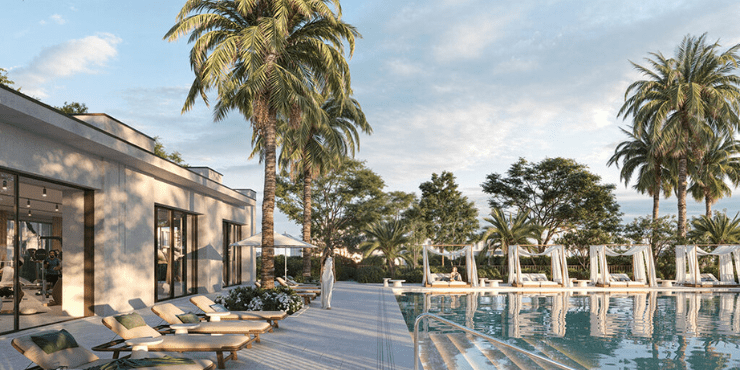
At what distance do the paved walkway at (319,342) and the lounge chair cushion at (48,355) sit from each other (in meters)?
1.85

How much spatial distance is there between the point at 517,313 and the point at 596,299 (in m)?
6.77

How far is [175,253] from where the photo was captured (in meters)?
18.2

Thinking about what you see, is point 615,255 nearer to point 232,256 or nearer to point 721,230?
point 721,230

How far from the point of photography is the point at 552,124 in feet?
85.0

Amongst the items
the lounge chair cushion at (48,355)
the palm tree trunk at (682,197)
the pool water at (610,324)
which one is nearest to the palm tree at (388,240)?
the pool water at (610,324)

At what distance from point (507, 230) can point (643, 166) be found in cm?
1321

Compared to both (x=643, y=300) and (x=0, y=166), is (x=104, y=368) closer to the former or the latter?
(x=0, y=166)

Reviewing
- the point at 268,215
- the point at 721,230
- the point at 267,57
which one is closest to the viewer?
the point at 267,57

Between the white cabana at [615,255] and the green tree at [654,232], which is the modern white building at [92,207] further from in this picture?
the green tree at [654,232]

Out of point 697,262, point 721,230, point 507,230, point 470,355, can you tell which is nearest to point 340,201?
point 507,230

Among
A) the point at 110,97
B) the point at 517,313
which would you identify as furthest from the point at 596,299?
the point at 110,97

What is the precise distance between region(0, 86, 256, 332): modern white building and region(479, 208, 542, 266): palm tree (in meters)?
17.1

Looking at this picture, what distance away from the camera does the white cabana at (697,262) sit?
26.8 metres

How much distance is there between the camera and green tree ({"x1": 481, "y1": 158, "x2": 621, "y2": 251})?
3847cm
